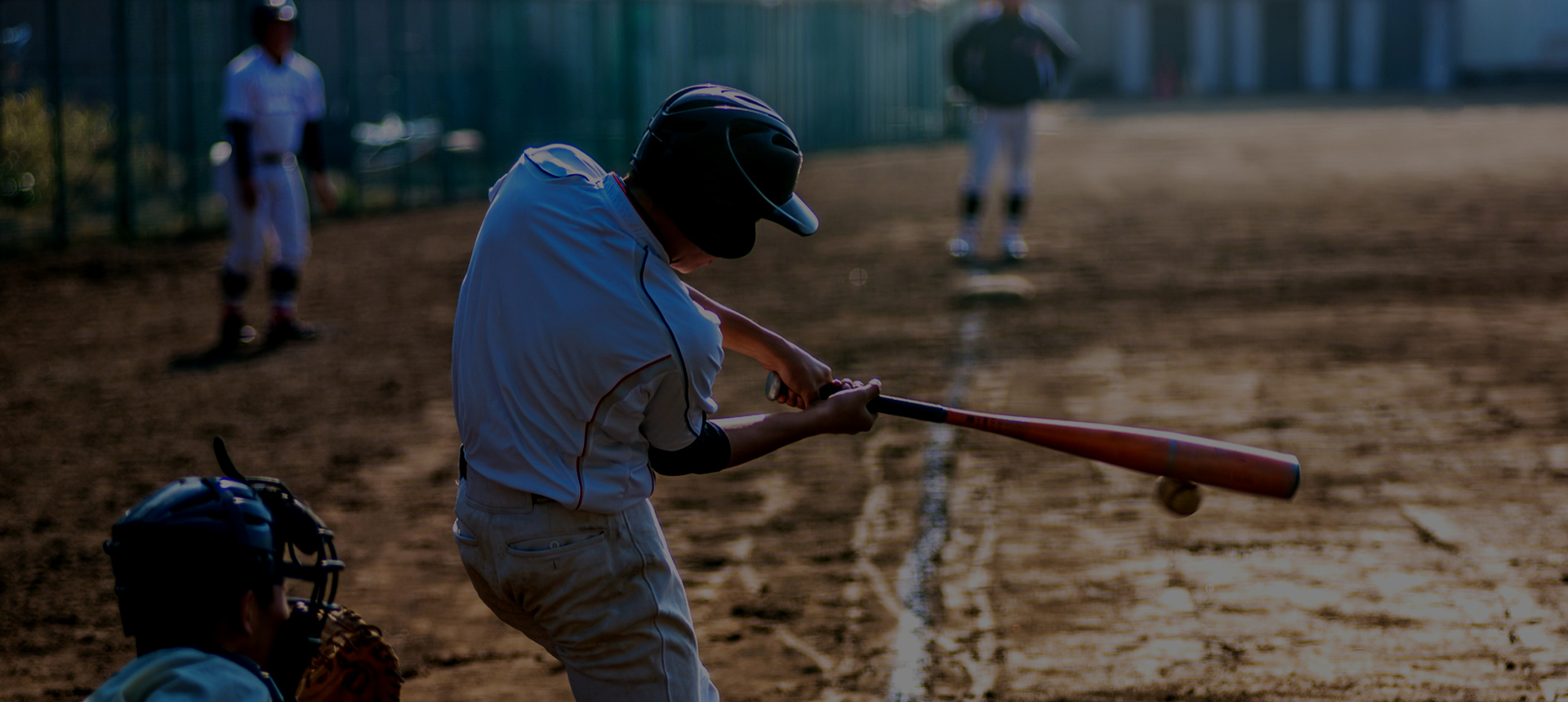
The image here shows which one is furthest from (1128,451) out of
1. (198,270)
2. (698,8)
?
(698,8)

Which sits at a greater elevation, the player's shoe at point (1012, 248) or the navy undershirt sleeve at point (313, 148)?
the navy undershirt sleeve at point (313, 148)

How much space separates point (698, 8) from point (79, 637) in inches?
854

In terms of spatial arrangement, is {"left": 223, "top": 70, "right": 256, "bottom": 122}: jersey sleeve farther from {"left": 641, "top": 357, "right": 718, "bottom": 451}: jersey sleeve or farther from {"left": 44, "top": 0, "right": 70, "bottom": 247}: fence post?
{"left": 641, "top": 357, "right": 718, "bottom": 451}: jersey sleeve

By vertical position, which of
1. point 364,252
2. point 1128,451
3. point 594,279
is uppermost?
point 594,279

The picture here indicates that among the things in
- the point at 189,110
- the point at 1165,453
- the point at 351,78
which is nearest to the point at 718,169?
the point at 1165,453

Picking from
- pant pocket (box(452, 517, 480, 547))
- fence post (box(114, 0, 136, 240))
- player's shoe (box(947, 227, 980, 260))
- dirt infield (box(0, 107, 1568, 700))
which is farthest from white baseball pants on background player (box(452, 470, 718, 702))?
fence post (box(114, 0, 136, 240))

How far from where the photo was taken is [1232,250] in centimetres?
1305

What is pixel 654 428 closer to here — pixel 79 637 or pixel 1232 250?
pixel 79 637

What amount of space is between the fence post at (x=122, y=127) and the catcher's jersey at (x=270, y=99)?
6459mm

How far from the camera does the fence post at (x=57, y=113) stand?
14.3 metres

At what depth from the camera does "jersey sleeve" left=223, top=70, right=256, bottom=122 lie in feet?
30.8

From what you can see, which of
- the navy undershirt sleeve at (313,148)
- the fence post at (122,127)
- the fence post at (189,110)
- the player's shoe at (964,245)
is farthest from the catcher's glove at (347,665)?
the fence post at (189,110)

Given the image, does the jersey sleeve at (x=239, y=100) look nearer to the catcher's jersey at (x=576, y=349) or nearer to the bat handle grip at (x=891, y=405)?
the bat handle grip at (x=891, y=405)

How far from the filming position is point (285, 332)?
992 centimetres
